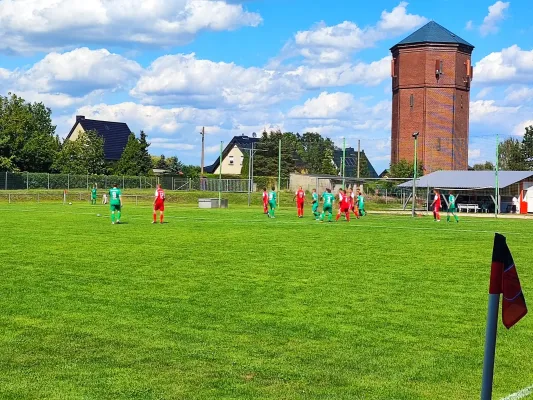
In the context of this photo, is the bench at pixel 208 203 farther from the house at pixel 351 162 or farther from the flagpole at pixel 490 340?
the flagpole at pixel 490 340

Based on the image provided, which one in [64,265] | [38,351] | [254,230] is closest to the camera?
[38,351]

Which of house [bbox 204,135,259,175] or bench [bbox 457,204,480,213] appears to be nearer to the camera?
bench [bbox 457,204,480,213]

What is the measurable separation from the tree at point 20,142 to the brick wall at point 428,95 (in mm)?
36233

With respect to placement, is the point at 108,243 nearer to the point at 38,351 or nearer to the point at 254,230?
the point at 254,230

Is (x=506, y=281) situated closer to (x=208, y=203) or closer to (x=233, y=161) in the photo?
(x=208, y=203)

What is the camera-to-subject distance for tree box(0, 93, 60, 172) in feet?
235

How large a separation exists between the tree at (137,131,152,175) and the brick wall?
2787 centimetres

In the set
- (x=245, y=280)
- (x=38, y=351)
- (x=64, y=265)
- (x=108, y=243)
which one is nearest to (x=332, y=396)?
(x=38, y=351)

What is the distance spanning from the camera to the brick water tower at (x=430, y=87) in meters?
82.5

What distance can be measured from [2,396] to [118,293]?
5.35 metres

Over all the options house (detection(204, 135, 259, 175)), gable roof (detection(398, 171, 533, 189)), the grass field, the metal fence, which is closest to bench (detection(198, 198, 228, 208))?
the metal fence

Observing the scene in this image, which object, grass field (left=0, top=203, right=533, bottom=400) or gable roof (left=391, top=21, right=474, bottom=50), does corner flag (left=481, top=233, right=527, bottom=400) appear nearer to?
grass field (left=0, top=203, right=533, bottom=400)

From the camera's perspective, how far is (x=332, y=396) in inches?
245

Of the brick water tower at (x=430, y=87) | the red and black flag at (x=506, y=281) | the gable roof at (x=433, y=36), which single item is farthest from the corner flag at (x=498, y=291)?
the gable roof at (x=433, y=36)
